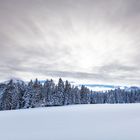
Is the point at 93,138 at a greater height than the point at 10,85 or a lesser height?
lesser

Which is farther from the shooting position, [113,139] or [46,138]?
[46,138]

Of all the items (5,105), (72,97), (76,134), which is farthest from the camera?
(72,97)

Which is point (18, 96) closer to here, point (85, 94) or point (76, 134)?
point (85, 94)

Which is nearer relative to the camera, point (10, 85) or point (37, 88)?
point (10, 85)

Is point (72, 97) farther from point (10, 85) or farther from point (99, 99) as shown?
point (99, 99)

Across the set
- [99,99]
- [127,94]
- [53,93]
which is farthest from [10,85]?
[127,94]

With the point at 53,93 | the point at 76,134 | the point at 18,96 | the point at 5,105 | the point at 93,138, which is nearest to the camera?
the point at 93,138

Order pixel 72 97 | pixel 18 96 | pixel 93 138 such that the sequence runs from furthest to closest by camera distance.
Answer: pixel 72 97, pixel 18 96, pixel 93 138

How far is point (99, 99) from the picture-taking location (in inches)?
4820

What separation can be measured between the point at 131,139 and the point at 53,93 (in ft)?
212

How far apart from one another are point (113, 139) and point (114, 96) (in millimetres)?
128804

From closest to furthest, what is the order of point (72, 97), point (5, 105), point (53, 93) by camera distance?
point (5, 105) → point (53, 93) → point (72, 97)

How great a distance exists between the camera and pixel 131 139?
5512 mm

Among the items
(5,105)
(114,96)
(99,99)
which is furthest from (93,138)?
(114,96)
